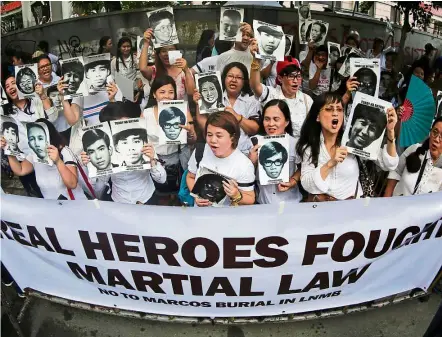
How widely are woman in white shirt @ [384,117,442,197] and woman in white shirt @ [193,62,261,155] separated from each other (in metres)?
1.23

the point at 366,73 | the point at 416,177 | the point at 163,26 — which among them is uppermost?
the point at 163,26

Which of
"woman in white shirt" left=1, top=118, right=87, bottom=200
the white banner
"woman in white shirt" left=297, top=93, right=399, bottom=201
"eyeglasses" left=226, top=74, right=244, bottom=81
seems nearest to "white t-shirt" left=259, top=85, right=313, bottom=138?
"eyeglasses" left=226, top=74, right=244, bottom=81

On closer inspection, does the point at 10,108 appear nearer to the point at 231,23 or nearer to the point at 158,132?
the point at 158,132

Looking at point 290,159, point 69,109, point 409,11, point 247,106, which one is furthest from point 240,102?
point 409,11

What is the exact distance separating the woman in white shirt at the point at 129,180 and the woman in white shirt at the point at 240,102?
0.63m

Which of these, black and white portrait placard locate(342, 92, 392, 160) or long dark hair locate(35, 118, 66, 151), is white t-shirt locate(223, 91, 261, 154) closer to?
black and white portrait placard locate(342, 92, 392, 160)

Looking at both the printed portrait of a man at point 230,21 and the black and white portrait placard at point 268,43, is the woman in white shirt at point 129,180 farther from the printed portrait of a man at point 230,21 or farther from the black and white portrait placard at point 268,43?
the printed portrait of a man at point 230,21

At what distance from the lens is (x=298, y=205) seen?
9.04 feet

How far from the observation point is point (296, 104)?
387 cm

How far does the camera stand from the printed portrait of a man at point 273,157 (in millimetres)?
3000

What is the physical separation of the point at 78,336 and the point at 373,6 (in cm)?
1543

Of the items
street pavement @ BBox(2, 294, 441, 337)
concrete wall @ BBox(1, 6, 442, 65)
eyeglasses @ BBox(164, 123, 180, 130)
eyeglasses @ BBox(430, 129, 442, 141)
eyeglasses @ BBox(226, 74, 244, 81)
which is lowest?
street pavement @ BBox(2, 294, 441, 337)

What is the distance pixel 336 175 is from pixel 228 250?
97 centimetres

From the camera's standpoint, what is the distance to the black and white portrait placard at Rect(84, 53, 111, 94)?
3926 mm
